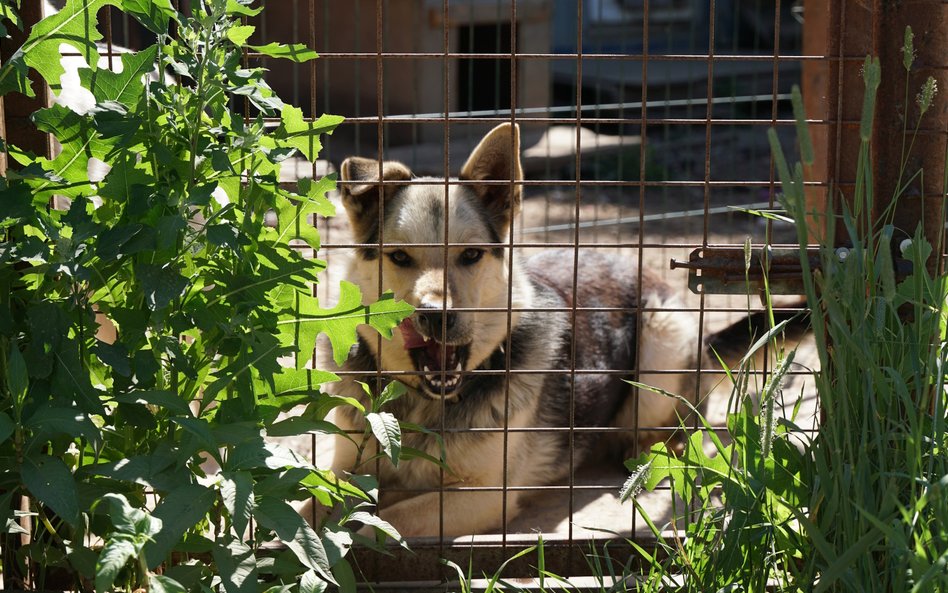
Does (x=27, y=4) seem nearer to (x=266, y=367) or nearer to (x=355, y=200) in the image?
(x=266, y=367)

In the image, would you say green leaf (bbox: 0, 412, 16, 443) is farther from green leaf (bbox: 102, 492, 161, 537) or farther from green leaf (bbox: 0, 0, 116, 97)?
green leaf (bbox: 0, 0, 116, 97)

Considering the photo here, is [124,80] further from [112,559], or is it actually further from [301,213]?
[112,559]

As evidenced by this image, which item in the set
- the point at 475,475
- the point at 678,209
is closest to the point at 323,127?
the point at 475,475

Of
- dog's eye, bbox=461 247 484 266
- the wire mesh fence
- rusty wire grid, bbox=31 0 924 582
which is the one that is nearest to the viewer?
the wire mesh fence

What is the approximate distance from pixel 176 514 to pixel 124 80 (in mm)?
877

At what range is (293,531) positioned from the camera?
1.81 metres

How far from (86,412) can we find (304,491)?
467 millimetres

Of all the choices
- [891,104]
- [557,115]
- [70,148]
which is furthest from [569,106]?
[70,148]

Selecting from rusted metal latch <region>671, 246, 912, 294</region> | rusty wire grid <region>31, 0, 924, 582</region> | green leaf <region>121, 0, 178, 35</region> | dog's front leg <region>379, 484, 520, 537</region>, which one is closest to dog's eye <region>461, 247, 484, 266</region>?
dog's front leg <region>379, 484, 520, 537</region>

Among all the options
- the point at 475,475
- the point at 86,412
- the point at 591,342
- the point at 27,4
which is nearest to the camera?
the point at 86,412

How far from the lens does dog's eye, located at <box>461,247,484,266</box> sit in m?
3.75

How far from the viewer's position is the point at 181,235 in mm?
1957

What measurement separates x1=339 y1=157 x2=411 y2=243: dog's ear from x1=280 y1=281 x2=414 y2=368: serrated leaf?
3.87 feet

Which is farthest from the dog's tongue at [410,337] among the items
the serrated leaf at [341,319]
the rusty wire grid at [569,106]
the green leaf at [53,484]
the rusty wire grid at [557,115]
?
the rusty wire grid at [557,115]
